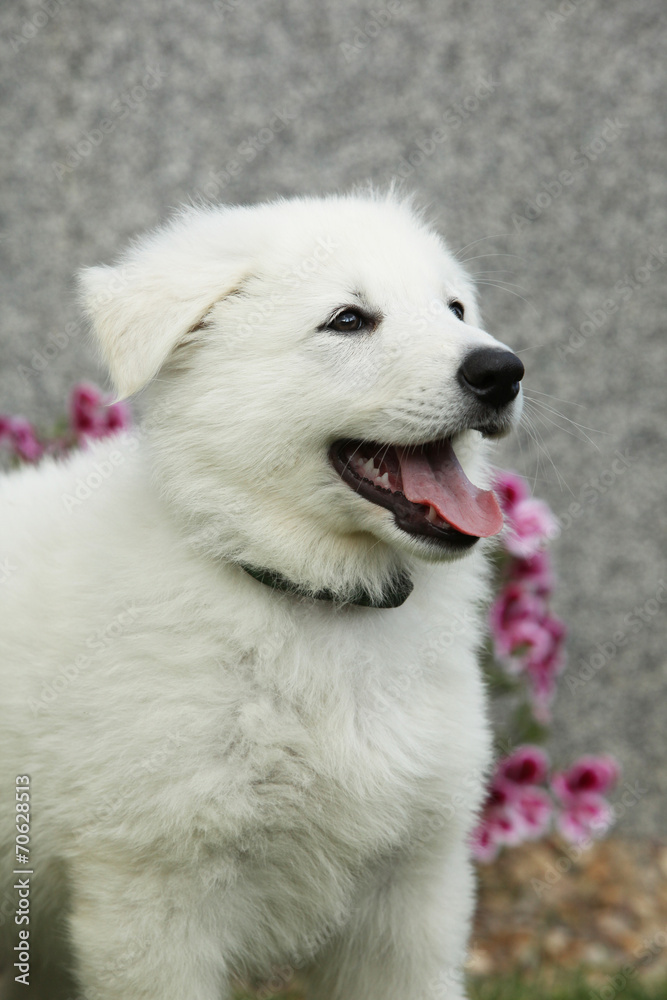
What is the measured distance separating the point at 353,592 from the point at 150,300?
3.06 feet

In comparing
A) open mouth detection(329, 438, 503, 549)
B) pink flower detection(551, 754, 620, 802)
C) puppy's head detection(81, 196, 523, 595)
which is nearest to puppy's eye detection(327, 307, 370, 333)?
puppy's head detection(81, 196, 523, 595)

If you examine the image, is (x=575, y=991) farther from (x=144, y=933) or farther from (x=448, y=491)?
(x=448, y=491)

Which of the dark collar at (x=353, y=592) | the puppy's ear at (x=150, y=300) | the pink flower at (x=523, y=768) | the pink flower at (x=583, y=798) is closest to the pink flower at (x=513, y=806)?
the pink flower at (x=523, y=768)

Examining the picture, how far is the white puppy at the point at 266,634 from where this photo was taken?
239cm

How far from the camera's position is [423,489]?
254 centimetres

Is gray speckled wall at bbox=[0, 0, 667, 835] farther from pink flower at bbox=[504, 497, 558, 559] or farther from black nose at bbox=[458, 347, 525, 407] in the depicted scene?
black nose at bbox=[458, 347, 525, 407]

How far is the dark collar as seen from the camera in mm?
2562

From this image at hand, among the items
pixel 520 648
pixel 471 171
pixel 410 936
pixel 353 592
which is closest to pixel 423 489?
pixel 353 592

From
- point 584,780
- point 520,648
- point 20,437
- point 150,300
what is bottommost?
point 20,437

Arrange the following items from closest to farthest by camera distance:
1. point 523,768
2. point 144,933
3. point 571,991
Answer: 1. point 144,933
2. point 571,991
3. point 523,768

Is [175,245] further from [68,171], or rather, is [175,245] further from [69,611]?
[68,171]

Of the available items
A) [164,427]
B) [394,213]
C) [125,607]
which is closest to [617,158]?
[394,213]

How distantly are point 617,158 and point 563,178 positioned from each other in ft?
0.96

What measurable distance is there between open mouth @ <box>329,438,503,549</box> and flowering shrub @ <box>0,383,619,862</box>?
162cm
